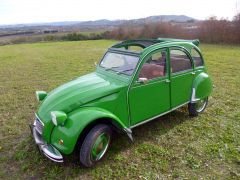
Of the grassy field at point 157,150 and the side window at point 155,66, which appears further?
the side window at point 155,66

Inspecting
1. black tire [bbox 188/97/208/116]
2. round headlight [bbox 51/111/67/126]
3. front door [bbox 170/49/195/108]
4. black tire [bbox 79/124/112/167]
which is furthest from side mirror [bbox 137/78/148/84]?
black tire [bbox 188/97/208/116]

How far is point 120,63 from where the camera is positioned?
4469 mm

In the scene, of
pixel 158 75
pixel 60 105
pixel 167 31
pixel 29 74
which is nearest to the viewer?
pixel 60 105

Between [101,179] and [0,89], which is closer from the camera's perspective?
[101,179]

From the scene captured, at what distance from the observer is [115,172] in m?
3.55

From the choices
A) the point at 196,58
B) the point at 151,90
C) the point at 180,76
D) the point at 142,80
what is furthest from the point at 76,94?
the point at 196,58

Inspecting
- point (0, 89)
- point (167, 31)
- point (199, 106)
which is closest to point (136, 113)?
point (199, 106)

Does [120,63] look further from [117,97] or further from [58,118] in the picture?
[58,118]

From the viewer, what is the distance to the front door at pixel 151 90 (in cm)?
403

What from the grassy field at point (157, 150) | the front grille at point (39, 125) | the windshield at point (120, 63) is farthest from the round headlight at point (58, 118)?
the windshield at point (120, 63)

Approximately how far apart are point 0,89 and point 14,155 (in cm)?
514

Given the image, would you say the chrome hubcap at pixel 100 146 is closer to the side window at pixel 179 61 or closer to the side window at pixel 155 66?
the side window at pixel 155 66

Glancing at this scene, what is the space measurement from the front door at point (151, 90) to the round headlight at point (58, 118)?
3.95 feet

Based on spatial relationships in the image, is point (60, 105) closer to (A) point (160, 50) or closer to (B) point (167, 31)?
(A) point (160, 50)
